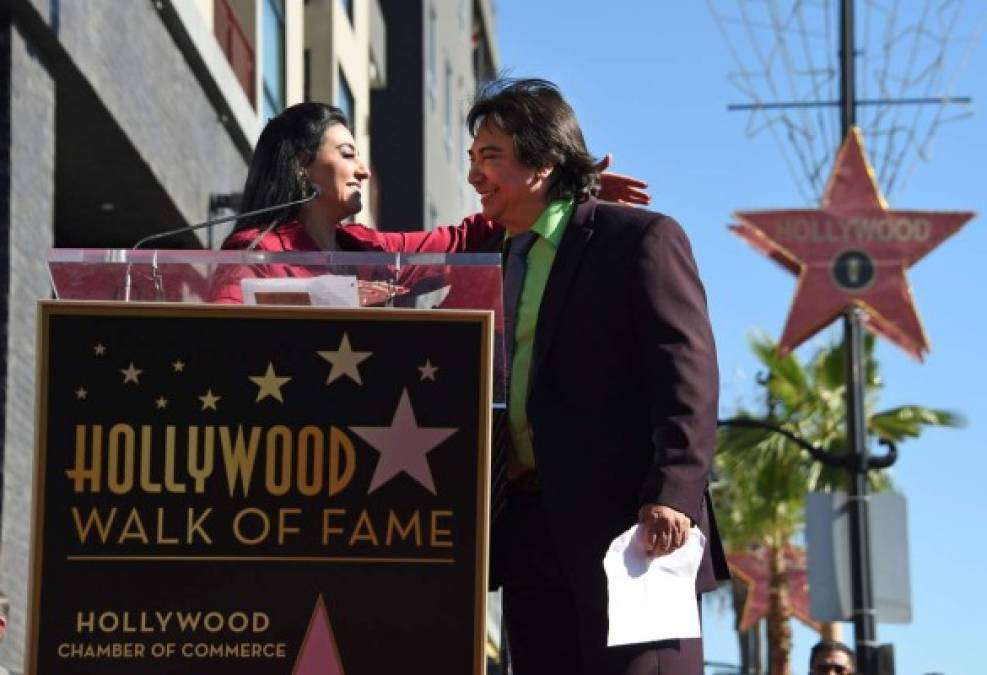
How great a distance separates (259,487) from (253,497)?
0.08 feet

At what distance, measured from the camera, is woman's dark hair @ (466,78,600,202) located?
5.73 meters

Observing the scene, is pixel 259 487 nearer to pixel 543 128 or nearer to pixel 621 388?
pixel 621 388

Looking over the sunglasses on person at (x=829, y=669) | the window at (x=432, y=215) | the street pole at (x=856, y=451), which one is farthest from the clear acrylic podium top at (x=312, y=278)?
the window at (x=432, y=215)

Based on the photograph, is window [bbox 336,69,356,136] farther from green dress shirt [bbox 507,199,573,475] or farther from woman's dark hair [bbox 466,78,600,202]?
green dress shirt [bbox 507,199,573,475]

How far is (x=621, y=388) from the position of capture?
546cm

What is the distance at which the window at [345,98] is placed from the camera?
3191cm

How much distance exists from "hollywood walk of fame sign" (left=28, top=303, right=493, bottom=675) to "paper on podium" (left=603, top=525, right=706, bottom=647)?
0.37 metres

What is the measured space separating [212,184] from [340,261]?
1540cm

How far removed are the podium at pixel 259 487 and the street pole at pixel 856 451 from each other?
17.2m

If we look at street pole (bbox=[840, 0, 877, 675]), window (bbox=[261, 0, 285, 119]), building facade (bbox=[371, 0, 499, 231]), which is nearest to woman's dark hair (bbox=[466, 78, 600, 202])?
street pole (bbox=[840, 0, 877, 675])

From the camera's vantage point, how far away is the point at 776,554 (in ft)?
153

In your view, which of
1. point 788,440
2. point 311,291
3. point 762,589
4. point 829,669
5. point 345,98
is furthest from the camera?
point 762,589

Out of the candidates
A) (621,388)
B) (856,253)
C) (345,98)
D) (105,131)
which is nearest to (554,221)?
(621,388)

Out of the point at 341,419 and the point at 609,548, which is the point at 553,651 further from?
the point at 341,419
